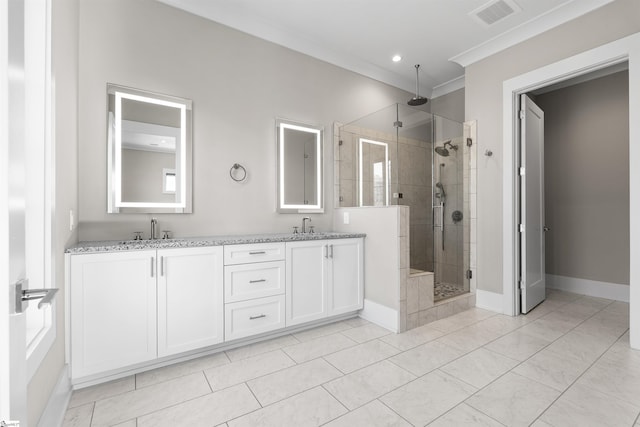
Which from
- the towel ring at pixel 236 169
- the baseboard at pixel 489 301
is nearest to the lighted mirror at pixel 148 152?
the towel ring at pixel 236 169

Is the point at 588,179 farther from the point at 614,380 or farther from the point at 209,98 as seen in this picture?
the point at 209,98

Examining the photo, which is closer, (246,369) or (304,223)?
(246,369)

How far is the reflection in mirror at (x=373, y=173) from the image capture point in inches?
119

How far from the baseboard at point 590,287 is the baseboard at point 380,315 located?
3.05 meters

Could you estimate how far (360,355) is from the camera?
7.41 feet

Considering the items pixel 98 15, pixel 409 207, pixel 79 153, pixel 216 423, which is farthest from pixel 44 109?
pixel 409 207

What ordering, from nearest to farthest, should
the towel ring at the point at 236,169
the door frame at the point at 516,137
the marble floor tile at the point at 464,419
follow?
the marble floor tile at the point at 464,419
the door frame at the point at 516,137
the towel ring at the point at 236,169

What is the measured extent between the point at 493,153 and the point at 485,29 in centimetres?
130

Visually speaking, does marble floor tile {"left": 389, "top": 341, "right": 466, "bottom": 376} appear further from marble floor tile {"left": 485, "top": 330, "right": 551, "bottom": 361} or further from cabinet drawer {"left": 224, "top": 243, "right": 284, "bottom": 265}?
cabinet drawer {"left": 224, "top": 243, "right": 284, "bottom": 265}

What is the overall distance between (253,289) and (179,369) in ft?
2.42

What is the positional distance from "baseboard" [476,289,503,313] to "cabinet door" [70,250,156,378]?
130 inches

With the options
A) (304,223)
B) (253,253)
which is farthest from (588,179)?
(253,253)

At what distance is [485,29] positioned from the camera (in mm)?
3072

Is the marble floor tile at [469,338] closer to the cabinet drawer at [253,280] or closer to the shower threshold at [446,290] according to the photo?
the shower threshold at [446,290]
